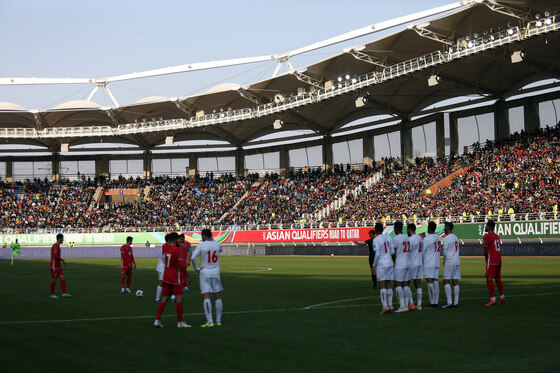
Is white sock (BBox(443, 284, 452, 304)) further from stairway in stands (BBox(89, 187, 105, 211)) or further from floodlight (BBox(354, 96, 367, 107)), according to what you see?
stairway in stands (BBox(89, 187, 105, 211))

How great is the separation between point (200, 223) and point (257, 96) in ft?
52.6

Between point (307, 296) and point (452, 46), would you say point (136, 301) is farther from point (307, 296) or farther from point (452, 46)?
point (452, 46)

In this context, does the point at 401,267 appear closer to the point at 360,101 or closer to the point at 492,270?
the point at 492,270

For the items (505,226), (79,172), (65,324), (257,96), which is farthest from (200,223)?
(65,324)

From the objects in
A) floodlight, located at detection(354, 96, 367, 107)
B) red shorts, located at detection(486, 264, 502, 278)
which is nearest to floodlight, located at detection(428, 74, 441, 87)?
floodlight, located at detection(354, 96, 367, 107)

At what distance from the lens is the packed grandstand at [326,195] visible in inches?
1973

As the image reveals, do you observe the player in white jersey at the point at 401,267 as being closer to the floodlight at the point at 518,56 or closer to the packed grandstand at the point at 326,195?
the packed grandstand at the point at 326,195

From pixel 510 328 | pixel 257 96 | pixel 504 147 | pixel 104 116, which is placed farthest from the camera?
pixel 104 116

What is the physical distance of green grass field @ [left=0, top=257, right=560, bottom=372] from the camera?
9.85 metres

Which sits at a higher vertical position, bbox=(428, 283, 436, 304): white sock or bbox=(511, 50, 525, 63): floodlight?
bbox=(511, 50, 525, 63): floodlight

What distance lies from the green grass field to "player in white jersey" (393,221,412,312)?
0.51 meters

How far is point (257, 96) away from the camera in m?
71.3

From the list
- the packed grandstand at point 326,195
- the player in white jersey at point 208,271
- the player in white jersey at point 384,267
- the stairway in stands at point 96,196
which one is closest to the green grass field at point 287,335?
the player in white jersey at point 384,267

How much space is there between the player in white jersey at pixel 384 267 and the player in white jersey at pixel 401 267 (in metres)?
0.19
